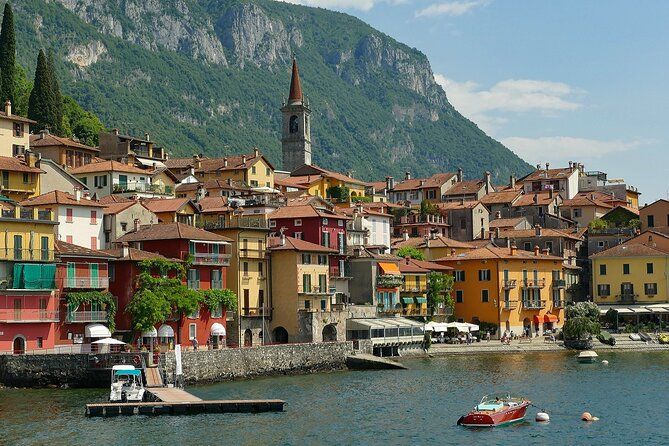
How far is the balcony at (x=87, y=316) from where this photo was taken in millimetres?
79562

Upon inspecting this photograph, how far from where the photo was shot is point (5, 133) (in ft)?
366

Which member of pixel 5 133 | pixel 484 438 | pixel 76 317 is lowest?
pixel 484 438

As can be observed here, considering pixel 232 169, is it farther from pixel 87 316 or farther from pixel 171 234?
pixel 87 316

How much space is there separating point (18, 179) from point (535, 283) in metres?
51.2

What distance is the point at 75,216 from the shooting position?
93.7 m

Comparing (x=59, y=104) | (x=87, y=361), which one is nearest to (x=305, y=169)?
(x=59, y=104)

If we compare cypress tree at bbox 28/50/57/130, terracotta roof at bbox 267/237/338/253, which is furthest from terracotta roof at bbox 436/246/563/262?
cypress tree at bbox 28/50/57/130

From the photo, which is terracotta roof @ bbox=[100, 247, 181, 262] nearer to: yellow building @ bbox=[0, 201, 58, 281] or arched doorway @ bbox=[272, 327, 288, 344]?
yellow building @ bbox=[0, 201, 58, 281]

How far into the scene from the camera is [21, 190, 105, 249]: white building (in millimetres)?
92125

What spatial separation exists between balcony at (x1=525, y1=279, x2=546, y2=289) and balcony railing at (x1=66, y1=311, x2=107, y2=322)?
175ft

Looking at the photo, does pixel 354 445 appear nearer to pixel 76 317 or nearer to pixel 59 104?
pixel 76 317

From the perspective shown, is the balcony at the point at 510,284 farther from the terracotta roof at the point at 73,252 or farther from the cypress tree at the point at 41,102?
the cypress tree at the point at 41,102


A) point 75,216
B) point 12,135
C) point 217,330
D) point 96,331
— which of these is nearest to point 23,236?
point 96,331

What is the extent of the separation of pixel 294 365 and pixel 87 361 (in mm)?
17112
